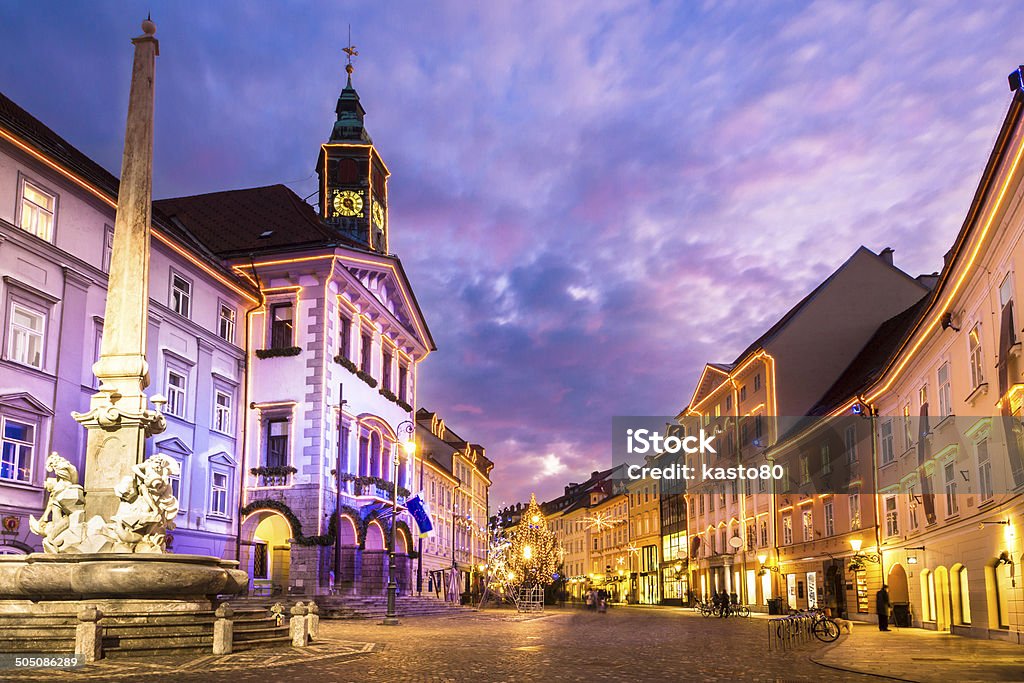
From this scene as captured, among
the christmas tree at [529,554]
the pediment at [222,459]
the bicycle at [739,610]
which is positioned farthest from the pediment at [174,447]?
the christmas tree at [529,554]

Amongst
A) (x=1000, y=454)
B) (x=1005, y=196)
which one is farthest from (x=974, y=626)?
(x=1005, y=196)

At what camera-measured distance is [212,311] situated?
39.2 metres

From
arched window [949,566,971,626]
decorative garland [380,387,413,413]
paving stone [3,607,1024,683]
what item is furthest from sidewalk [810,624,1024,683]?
decorative garland [380,387,413,413]

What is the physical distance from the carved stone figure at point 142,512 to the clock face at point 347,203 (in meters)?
36.5

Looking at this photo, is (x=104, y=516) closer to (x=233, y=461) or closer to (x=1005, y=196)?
(x=1005, y=196)

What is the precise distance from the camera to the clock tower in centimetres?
5406

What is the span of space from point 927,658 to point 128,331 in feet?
54.7

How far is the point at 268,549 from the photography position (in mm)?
43125

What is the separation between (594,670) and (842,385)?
3830 centimetres

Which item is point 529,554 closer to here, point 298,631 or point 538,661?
point 298,631

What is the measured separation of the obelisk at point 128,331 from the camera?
18.6 m

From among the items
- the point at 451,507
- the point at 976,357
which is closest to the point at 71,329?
the point at 976,357

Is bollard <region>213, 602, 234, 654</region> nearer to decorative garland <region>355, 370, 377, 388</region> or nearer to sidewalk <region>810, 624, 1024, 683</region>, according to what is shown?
sidewalk <region>810, 624, 1024, 683</region>

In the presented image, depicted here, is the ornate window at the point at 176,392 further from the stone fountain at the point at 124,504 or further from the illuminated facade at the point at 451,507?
the illuminated facade at the point at 451,507
